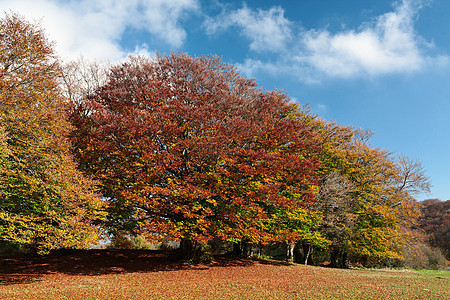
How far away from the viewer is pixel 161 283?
1307 cm

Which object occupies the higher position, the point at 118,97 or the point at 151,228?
the point at 118,97

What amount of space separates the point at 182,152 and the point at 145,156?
9.55ft

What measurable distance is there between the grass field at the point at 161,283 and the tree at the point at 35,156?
213 cm

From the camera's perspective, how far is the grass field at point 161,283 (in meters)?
10.8

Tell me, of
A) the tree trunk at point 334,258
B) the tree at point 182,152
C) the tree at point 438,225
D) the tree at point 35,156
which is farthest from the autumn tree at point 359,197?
the tree at point 438,225

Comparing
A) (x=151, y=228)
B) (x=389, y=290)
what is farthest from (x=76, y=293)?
(x=389, y=290)

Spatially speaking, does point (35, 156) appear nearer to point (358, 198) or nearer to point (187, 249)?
point (187, 249)

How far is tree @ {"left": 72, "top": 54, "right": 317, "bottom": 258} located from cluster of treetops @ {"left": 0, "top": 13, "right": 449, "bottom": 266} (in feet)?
0.28

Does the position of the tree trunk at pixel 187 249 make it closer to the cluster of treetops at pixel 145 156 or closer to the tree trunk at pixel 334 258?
the cluster of treetops at pixel 145 156

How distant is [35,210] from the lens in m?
13.6

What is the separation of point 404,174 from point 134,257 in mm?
29081

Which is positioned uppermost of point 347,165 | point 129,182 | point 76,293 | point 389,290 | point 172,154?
point 347,165

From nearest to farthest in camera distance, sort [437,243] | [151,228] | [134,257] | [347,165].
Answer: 1. [151,228]
2. [134,257]
3. [347,165]
4. [437,243]

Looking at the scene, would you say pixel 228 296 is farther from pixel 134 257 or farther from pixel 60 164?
pixel 134 257
